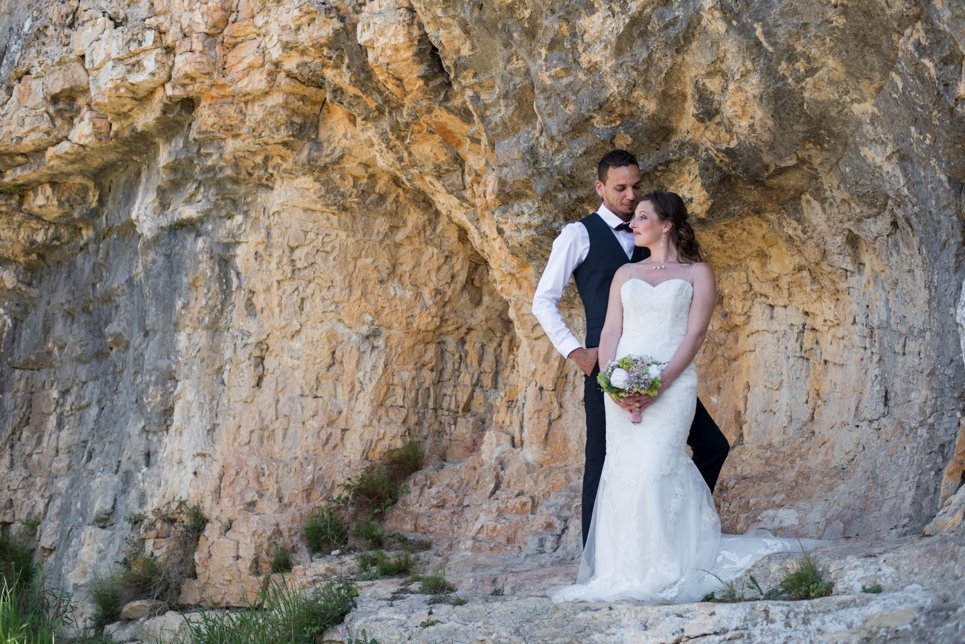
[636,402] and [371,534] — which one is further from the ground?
[636,402]

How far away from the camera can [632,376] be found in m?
4.99

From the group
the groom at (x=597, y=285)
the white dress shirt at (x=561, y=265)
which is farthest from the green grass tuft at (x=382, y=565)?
the white dress shirt at (x=561, y=265)

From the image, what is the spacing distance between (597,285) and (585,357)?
430 mm

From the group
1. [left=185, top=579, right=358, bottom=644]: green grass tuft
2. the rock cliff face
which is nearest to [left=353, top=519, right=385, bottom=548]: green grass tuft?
the rock cliff face

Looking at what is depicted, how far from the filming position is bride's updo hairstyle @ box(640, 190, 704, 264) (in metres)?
5.27

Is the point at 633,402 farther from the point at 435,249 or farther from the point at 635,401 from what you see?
the point at 435,249

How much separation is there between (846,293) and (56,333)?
326 inches

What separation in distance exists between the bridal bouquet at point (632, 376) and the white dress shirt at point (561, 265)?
1.37 feet

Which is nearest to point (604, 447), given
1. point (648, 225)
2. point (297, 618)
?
point (648, 225)

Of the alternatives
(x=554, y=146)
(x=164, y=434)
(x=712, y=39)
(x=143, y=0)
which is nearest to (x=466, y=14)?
(x=554, y=146)

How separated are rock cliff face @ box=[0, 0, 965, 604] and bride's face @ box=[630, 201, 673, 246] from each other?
0.84 m

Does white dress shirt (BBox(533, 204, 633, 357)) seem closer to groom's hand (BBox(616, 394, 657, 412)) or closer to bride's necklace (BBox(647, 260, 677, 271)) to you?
bride's necklace (BBox(647, 260, 677, 271))

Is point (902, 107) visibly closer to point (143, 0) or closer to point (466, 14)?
point (466, 14)

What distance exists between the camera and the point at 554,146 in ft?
21.5
